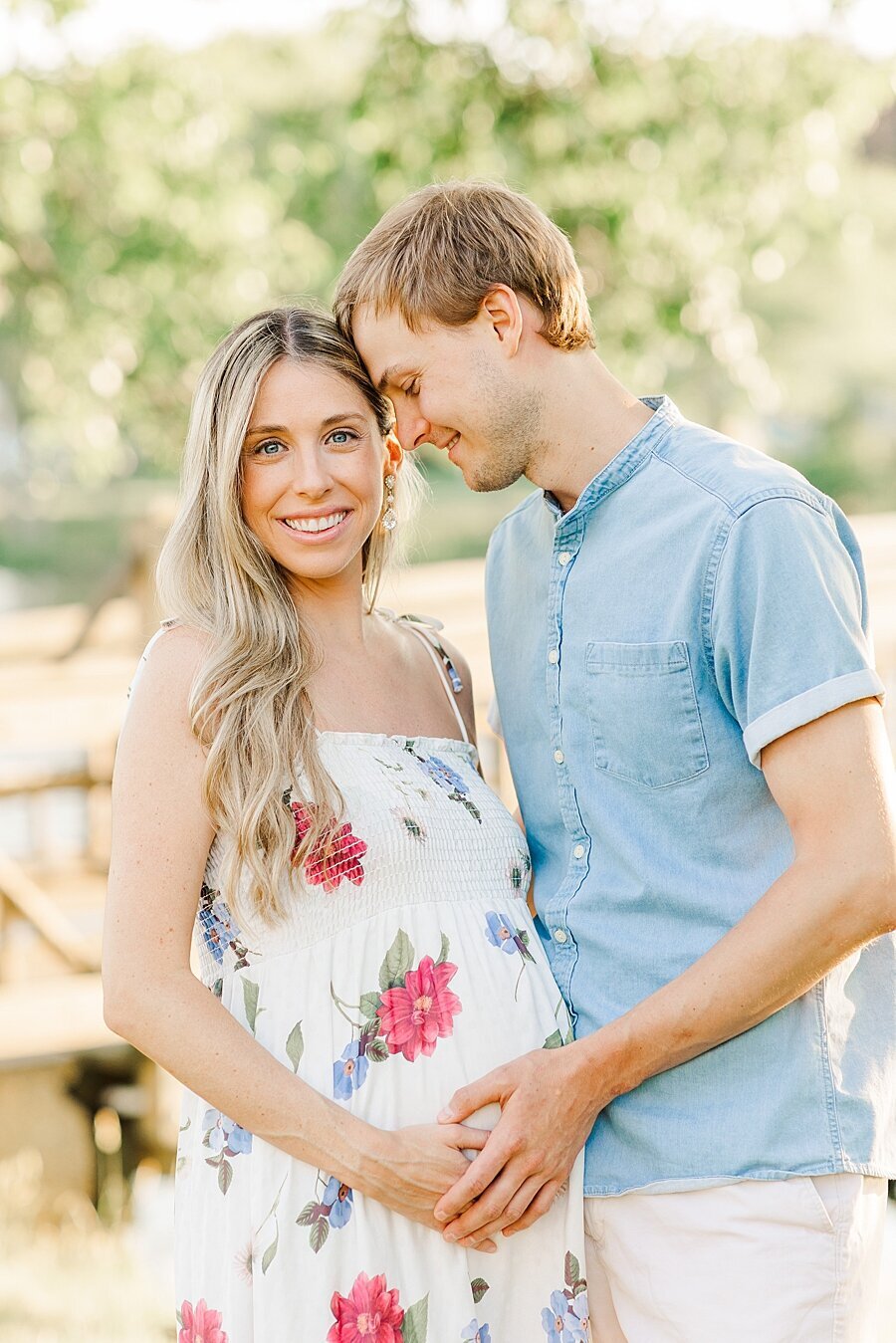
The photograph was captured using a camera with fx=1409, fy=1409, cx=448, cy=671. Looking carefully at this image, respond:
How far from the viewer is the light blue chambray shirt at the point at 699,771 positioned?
1855 mm

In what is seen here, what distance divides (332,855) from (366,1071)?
31 centimetres

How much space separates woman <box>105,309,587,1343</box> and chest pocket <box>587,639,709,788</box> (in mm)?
285

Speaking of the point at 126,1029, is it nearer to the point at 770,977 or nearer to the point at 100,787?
the point at 770,977

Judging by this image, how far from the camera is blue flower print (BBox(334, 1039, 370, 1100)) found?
200 cm

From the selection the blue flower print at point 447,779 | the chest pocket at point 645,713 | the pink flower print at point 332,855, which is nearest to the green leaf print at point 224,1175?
the pink flower print at point 332,855

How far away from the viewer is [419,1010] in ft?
6.70

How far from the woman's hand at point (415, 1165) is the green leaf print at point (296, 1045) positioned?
0.51ft

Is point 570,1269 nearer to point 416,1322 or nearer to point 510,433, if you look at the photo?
point 416,1322

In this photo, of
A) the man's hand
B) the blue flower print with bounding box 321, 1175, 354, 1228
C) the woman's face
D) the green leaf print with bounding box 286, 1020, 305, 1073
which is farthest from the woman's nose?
the blue flower print with bounding box 321, 1175, 354, 1228

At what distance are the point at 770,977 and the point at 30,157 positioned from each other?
673cm

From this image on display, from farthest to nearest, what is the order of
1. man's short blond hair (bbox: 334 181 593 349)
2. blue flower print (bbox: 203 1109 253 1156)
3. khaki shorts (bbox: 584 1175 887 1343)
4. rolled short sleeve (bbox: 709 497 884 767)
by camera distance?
man's short blond hair (bbox: 334 181 593 349)
blue flower print (bbox: 203 1109 253 1156)
khaki shorts (bbox: 584 1175 887 1343)
rolled short sleeve (bbox: 709 497 884 767)

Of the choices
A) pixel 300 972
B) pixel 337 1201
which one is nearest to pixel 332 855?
pixel 300 972

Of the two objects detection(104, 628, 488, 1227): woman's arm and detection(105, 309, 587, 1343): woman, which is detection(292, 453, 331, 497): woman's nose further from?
detection(104, 628, 488, 1227): woman's arm

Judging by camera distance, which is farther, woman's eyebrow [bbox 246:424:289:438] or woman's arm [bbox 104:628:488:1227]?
woman's eyebrow [bbox 246:424:289:438]
